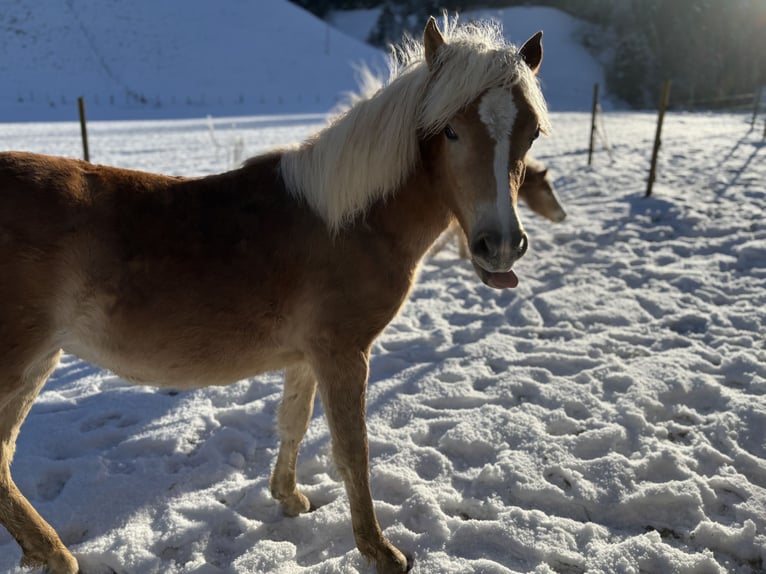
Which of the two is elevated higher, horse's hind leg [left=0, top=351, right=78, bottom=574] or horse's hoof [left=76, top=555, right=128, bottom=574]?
horse's hind leg [left=0, top=351, right=78, bottom=574]

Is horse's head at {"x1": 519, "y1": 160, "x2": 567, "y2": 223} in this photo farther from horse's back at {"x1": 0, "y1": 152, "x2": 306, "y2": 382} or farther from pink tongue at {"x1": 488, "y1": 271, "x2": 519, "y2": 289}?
horse's back at {"x1": 0, "y1": 152, "x2": 306, "y2": 382}

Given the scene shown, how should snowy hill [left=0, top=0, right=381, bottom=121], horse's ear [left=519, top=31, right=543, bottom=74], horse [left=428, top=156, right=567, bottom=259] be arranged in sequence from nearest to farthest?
horse's ear [left=519, top=31, right=543, bottom=74] → horse [left=428, top=156, right=567, bottom=259] → snowy hill [left=0, top=0, right=381, bottom=121]

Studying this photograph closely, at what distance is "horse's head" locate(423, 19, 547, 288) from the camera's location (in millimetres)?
1858

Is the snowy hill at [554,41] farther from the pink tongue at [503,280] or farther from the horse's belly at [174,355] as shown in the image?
the horse's belly at [174,355]

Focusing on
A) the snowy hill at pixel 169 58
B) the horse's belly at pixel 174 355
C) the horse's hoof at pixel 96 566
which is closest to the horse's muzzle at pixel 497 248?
the horse's belly at pixel 174 355

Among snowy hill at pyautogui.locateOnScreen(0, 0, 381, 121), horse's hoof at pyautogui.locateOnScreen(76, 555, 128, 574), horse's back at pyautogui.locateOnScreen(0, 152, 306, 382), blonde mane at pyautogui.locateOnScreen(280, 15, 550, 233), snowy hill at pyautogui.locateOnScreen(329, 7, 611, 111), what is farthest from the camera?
snowy hill at pyautogui.locateOnScreen(329, 7, 611, 111)

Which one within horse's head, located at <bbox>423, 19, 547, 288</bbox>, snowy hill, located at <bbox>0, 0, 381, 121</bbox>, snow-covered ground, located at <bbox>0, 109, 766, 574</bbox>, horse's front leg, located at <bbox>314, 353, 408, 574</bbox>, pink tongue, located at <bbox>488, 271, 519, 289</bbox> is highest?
snowy hill, located at <bbox>0, 0, 381, 121</bbox>

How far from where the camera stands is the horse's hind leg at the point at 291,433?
2.69m

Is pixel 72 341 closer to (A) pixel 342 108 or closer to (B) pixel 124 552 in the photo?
(B) pixel 124 552

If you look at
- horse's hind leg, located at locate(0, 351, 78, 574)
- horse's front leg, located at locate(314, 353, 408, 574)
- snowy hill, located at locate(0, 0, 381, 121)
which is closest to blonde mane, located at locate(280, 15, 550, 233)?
horse's front leg, located at locate(314, 353, 408, 574)

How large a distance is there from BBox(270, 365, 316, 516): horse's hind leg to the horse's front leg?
45 centimetres

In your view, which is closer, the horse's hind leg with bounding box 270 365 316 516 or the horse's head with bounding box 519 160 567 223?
the horse's hind leg with bounding box 270 365 316 516

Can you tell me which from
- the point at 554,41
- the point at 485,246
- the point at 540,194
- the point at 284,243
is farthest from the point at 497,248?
the point at 554,41

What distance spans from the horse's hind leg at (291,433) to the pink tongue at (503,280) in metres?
1.17
